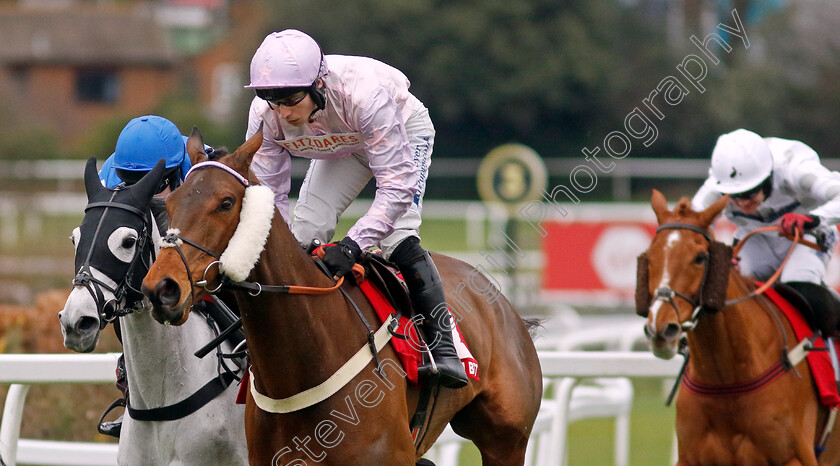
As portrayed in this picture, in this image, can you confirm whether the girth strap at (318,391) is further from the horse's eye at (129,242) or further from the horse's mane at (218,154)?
the horse's mane at (218,154)

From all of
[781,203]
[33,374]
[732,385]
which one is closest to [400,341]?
[33,374]

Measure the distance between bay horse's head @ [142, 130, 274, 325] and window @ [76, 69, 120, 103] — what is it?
134 ft

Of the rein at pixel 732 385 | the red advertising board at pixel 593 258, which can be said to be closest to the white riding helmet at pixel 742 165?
the rein at pixel 732 385

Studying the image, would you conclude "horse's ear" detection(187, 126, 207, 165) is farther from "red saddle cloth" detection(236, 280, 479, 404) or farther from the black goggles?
"red saddle cloth" detection(236, 280, 479, 404)

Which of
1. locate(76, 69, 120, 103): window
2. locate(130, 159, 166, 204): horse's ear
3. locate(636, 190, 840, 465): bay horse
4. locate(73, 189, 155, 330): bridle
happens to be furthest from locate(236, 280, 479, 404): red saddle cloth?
locate(76, 69, 120, 103): window

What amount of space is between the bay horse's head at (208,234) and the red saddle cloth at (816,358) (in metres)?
2.97

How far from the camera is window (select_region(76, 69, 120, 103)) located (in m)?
42.5

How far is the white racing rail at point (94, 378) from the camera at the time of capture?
450 cm

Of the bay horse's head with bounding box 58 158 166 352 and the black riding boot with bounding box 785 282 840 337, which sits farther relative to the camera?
the black riding boot with bounding box 785 282 840 337

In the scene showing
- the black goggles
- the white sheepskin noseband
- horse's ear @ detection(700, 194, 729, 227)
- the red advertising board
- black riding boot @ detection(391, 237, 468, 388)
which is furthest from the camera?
the red advertising board

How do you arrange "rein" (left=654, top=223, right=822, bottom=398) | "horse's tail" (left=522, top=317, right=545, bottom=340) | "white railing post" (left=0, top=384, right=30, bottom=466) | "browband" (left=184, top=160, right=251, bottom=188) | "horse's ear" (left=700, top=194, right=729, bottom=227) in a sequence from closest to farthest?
1. "browband" (left=184, top=160, right=251, bottom=188)
2. "white railing post" (left=0, top=384, right=30, bottom=466)
3. "rein" (left=654, top=223, right=822, bottom=398)
4. "horse's ear" (left=700, top=194, right=729, bottom=227)
5. "horse's tail" (left=522, top=317, right=545, bottom=340)

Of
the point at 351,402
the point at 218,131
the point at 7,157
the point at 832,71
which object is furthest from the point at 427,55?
the point at 351,402

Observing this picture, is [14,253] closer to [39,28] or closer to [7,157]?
[7,157]

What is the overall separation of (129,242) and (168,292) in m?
0.80
